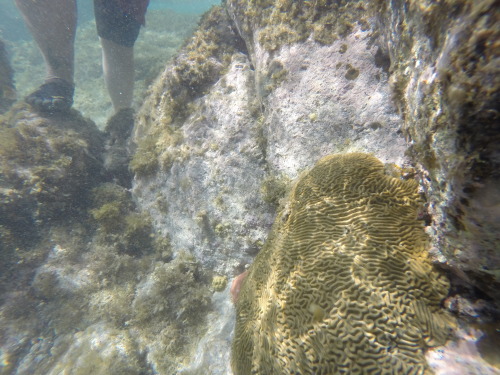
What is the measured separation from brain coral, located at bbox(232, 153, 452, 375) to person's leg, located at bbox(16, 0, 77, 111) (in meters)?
7.74

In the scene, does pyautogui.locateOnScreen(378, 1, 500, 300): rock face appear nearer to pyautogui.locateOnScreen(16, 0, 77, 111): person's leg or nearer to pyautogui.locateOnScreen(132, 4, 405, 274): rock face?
pyautogui.locateOnScreen(132, 4, 405, 274): rock face

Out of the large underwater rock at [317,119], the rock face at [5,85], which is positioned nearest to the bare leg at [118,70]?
the large underwater rock at [317,119]

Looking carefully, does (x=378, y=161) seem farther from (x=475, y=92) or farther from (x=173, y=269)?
(x=173, y=269)

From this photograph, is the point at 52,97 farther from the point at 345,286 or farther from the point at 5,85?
the point at 345,286

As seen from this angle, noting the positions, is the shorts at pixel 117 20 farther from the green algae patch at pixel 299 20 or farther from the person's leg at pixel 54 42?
the green algae patch at pixel 299 20

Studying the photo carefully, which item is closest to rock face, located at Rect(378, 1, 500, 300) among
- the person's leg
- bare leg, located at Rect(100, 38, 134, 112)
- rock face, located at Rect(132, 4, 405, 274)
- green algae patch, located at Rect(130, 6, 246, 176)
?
rock face, located at Rect(132, 4, 405, 274)

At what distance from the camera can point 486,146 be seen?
117cm

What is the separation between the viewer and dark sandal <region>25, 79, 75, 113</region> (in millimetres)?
6824

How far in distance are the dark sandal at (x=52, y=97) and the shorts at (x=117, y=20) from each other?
1969 millimetres

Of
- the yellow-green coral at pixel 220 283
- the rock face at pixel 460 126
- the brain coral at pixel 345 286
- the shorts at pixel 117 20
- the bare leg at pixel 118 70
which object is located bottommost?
the yellow-green coral at pixel 220 283

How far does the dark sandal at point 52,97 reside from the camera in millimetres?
6824

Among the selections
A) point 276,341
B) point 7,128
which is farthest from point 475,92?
point 7,128

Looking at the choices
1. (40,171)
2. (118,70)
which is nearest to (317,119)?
(40,171)

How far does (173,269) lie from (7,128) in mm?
5349
